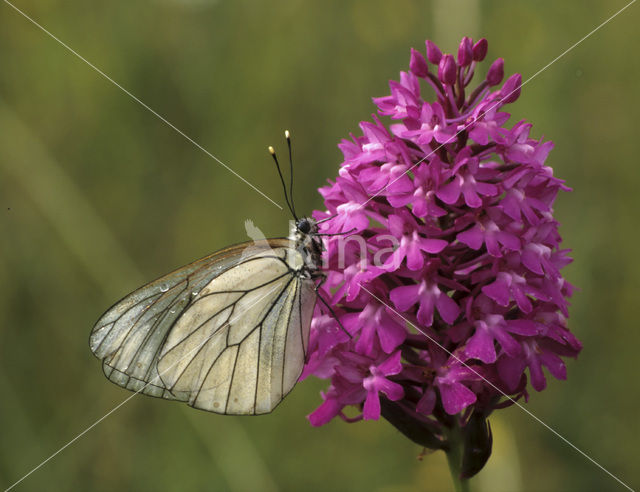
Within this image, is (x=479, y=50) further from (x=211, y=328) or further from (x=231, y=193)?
(x=231, y=193)

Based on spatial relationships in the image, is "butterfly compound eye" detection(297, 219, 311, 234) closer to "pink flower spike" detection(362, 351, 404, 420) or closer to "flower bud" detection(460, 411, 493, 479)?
"pink flower spike" detection(362, 351, 404, 420)

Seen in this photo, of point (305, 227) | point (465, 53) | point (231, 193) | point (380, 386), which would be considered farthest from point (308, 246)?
point (231, 193)

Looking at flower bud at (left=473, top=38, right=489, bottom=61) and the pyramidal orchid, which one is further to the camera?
flower bud at (left=473, top=38, right=489, bottom=61)

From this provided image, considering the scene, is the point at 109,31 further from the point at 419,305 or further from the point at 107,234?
the point at 419,305

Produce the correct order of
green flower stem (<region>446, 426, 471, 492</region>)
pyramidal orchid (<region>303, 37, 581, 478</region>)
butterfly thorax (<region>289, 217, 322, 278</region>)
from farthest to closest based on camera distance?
1. butterfly thorax (<region>289, 217, 322, 278</region>)
2. green flower stem (<region>446, 426, 471, 492</region>)
3. pyramidal orchid (<region>303, 37, 581, 478</region>)

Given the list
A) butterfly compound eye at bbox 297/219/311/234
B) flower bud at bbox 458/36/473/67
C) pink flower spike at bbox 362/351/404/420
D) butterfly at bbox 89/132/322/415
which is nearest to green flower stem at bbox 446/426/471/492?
pink flower spike at bbox 362/351/404/420

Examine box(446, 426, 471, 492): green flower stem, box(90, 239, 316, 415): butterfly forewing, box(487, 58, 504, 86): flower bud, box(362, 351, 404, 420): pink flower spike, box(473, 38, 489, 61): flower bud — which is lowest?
box(446, 426, 471, 492): green flower stem
